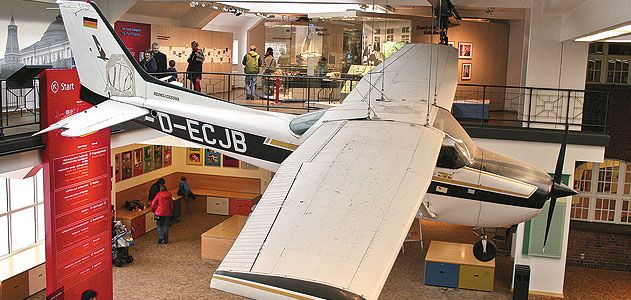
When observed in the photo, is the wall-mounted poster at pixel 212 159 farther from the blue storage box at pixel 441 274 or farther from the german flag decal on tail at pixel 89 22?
the german flag decal on tail at pixel 89 22

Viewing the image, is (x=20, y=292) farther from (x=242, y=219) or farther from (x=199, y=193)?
(x=199, y=193)

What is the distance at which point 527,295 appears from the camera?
12.4m

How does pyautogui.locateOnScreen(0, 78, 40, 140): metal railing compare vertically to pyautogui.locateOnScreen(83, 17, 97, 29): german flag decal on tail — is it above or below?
below

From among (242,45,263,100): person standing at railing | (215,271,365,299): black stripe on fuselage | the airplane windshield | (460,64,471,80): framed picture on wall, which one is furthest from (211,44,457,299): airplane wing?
(460,64,471,80): framed picture on wall

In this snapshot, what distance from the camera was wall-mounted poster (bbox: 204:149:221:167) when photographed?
19297mm

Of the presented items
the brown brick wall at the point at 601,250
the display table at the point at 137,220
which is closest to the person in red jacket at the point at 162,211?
the display table at the point at 137,220

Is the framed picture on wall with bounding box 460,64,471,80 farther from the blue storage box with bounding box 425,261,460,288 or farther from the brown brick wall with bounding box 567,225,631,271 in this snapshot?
the blue storage box with bounding box 425,261,460,288

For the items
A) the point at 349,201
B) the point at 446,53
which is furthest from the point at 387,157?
the point at 446,53

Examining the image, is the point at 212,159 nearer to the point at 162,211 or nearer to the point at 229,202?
the point at 229,202

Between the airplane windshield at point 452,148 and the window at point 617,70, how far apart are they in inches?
414

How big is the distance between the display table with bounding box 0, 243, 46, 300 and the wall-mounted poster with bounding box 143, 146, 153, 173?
5.05 m

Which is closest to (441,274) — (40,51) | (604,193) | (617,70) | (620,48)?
(604,193)

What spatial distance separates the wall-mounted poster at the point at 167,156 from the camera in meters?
18.9

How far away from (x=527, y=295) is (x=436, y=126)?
6.98 m
